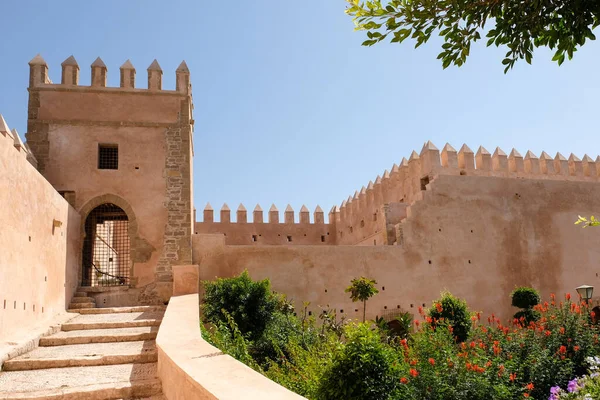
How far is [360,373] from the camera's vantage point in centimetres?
570

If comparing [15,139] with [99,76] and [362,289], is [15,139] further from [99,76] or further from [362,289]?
[362,289]

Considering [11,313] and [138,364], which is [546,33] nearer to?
[138,364]

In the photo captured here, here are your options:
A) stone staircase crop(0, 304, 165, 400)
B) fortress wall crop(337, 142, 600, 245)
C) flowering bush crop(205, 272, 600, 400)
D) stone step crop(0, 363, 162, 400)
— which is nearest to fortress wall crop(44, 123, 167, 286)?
stone staircase crop(0, 304, 165, 400)

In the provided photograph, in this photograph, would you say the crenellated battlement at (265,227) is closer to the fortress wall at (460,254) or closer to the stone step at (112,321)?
the fortress wall at (460,254)

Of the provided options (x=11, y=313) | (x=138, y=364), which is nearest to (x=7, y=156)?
(x=11, y=313)

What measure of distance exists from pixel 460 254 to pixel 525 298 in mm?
2123

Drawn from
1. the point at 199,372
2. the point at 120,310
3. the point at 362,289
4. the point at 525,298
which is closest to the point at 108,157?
the point at 120,310

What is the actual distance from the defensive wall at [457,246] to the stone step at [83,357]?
6665 millimetres

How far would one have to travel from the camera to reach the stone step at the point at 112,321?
25.8 feet

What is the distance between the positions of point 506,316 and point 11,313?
1312 centimetres

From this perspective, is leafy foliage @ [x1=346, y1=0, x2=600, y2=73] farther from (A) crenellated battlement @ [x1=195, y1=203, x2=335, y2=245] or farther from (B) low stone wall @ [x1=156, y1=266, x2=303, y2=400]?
(A) crenellated battlement @ [x1=195, y1=203, x2=335, y2=245]

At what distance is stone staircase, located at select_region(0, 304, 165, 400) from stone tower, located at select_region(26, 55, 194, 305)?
4308mm

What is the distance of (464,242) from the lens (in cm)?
1578

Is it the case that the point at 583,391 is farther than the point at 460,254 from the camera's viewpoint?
No
